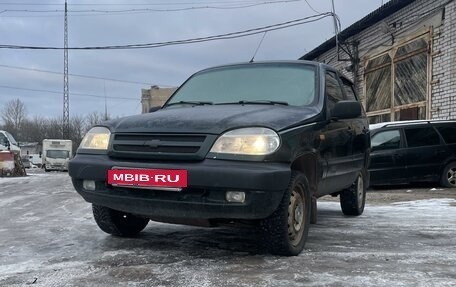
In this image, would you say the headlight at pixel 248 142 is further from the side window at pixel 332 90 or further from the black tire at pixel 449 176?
the black tire at pixel 449 176

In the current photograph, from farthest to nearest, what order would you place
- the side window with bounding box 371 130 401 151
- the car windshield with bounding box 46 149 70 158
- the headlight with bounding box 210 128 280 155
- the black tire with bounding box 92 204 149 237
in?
the car windshield with bounding box 46 149 70 158 < the side window with bounding box 371 130 401 151 < the black tire with bounding box 92 204 149 237 < the headlight with bounding box 210 128 280 155

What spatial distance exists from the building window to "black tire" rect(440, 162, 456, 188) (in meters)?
3.12

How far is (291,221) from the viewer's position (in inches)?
155

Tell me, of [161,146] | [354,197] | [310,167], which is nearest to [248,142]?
[161,146]

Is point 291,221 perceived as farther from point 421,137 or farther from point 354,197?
point 421,137

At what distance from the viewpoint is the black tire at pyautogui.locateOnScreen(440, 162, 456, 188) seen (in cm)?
1127

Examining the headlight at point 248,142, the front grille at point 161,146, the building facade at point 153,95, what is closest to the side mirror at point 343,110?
the headlight at point 248,142

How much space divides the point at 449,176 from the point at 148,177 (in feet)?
31.2

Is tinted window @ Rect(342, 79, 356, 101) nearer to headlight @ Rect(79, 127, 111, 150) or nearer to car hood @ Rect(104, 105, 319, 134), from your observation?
car hood @ Rect(104, 105, 319, 134)

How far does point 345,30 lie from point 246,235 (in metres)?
15.5

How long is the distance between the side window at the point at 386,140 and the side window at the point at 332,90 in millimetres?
6271

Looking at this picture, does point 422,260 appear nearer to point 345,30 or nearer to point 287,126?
point 287,126

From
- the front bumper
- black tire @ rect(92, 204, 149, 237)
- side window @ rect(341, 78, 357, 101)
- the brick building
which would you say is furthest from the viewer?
the brick building

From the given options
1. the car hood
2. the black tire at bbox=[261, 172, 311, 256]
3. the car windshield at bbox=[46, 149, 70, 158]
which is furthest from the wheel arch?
the car windshield at bbox=[46, 149, 70, 158]
